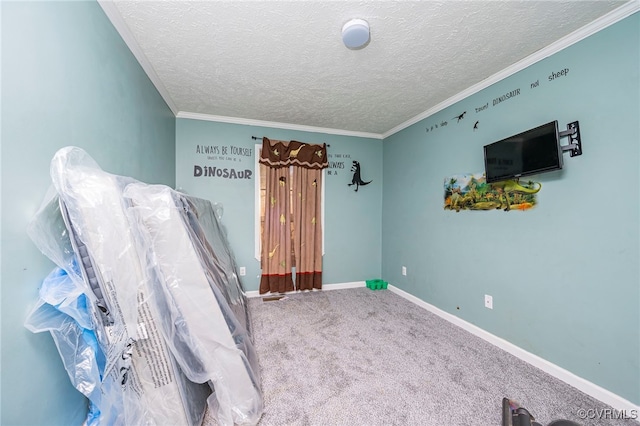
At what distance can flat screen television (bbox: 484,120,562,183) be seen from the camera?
151 cm

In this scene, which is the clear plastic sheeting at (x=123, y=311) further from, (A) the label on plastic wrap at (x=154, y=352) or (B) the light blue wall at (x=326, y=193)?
(B) the light blue wall at (x=326, y=193)

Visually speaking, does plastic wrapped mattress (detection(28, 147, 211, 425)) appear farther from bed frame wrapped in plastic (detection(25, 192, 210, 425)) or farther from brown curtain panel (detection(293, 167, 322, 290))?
brown curtain panel (detection(293, 167, 322, 290))

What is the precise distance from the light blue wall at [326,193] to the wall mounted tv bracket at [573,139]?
2178 millimetres

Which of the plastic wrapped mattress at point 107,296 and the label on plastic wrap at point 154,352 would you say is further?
the label on plastic wrap at point 154,352

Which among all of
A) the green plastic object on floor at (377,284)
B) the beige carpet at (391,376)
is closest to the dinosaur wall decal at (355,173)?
the green plastic object on floor at (377,284)

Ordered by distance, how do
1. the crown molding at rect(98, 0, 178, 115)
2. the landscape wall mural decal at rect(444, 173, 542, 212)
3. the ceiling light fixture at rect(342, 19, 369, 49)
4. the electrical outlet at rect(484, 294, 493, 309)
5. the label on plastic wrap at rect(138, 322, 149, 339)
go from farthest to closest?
the electrical outlet at rect(484, 294, 493, 309)
the landscape wall mural decal at rect(444, 173, 542, 212)
the ceiling light fixture at rect(342, 19, 369, 49)
the crown molding at rect(98, 0, 178, 115)
the label on plastic wrap at rect(138, 322, 149, 339)

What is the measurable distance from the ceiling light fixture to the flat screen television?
1345 mm

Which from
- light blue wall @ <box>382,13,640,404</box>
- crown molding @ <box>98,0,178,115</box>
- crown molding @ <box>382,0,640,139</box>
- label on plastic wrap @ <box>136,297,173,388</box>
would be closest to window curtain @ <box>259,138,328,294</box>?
crown molding @ <box>98,0,178,115</box>

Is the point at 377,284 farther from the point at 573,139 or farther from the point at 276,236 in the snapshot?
the point at 573,139

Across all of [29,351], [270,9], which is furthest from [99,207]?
[270,9]

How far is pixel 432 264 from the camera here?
2.63 meters

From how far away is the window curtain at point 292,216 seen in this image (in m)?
3.04

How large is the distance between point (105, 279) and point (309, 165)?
8.37ft

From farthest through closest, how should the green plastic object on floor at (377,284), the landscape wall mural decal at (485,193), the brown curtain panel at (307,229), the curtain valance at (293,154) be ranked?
the green plastic object on floor at (377,284), the brown curtain panel at (307,229), the curtain valance at (293,154), the landscape wall mural decal at (485,193)
